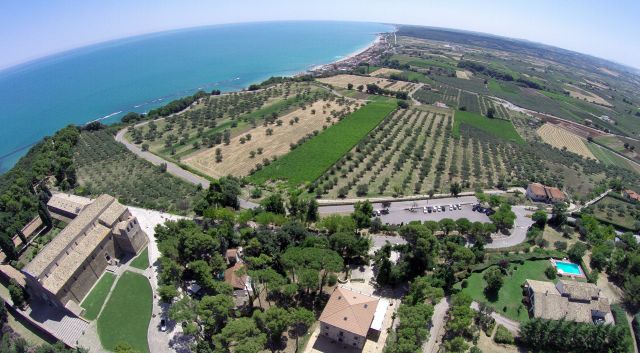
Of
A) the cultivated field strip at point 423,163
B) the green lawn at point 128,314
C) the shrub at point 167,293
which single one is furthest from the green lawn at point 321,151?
the shrub at point 167,293

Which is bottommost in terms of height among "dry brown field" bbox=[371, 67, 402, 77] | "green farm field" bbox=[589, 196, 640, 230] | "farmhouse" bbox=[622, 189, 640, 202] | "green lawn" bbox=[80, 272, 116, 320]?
"green farm field" bbox=[589, 196, 640, 230]

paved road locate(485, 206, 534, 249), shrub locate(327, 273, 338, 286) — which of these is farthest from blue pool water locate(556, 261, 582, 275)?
shrub locate(327, 273, 338, 286)

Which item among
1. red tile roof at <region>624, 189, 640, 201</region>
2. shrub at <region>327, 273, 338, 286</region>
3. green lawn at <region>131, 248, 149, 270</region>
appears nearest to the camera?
shrub at <region>327, 273, 338, 286</region>

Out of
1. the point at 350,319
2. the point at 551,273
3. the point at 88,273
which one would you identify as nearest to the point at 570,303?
the point at 551,273

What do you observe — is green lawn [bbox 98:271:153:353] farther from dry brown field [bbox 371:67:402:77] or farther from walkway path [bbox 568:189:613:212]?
dry brown field [bbox 371:67:402:77]

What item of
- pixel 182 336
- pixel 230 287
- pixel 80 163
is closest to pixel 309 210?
pixel 230 287

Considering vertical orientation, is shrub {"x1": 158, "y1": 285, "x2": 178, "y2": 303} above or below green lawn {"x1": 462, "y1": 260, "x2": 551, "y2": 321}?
above

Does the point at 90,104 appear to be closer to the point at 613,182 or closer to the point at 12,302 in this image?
the point at 12,302
